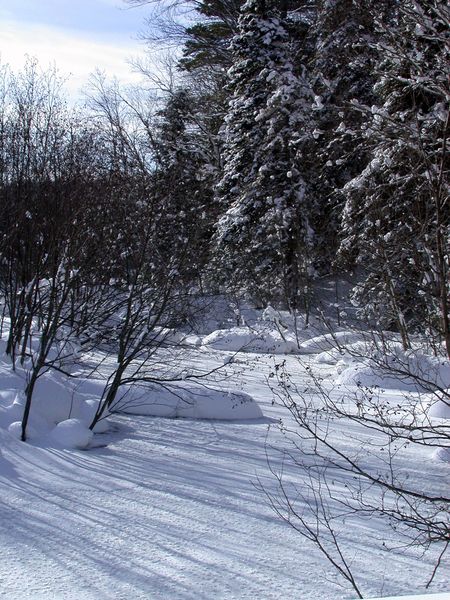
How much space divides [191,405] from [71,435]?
191cm

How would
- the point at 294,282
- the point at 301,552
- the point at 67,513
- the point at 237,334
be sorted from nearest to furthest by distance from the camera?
the point at 301,552, the point at 67,513, the point at 237,334, the point at 294,282

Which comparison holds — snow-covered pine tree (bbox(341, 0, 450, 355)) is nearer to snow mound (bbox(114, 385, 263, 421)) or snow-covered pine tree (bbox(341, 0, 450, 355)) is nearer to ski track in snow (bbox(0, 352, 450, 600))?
ski track in snow (bbox(0, 352, 450, 600))

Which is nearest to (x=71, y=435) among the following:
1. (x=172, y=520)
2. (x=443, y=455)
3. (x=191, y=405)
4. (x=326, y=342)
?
(x=191, y=405)

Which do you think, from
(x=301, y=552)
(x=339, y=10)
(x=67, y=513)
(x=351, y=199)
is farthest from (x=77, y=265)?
(x=339, y=10)

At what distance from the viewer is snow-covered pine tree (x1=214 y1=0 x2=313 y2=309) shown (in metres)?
19.4

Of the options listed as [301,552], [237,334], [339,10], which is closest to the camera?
[301,552]

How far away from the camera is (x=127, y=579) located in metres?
4.32

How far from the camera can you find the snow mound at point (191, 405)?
8648mm

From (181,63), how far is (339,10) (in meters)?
9.90

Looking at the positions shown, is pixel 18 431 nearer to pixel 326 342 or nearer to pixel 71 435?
pixel 71 435

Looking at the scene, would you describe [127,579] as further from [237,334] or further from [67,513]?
[237,334]

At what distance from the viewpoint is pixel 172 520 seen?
528cm

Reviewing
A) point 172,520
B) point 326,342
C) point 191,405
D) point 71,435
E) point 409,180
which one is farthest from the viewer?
point 326,342

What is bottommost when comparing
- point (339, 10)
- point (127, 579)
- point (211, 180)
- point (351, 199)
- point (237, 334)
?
point (127, 579)
